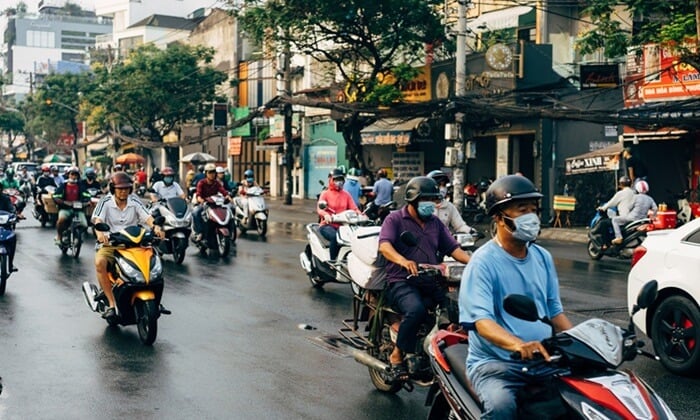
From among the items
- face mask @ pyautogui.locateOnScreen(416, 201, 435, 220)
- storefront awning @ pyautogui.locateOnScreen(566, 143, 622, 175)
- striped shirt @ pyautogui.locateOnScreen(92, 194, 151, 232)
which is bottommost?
striped shirt @ pyautogui.locateOnScreen(92, 194, 151, 232)

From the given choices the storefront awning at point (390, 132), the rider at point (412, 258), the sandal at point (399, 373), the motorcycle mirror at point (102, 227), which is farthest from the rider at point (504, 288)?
the storefront awning at point (390, 132)

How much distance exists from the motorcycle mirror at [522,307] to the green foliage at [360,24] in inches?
1101

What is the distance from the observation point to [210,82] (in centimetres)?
5359

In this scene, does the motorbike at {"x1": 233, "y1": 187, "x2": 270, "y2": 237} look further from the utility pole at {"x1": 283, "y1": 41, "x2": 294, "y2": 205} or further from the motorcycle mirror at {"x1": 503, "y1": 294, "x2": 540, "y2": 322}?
the motorcycle mirror at {"x1": 503, "y1": 294, "x2": 540, "y2": 322}

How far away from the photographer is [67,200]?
1873 cm

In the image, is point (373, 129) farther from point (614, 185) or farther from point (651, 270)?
point (651, 270)

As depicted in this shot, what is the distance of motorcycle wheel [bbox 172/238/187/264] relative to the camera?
16859 mm

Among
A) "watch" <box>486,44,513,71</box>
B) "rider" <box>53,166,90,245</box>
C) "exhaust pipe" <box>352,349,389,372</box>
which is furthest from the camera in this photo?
"watch" <box>486,44,513,71</box>

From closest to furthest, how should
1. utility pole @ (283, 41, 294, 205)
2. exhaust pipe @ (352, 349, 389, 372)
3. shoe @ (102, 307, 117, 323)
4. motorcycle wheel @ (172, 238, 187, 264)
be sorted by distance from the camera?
exhaust pipe @ (352, 349, 389, 372) < shoe @ (102, 307, 117, 323) < motorcycle wheel @ (172, 238, 187, 264) < utility pole @ (283, 41, 294, 205)

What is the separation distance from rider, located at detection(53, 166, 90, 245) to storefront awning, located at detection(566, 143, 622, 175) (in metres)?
13.0

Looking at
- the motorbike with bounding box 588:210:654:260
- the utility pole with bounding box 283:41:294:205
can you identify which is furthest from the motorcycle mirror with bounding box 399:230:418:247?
the utility pole with bounding box 283:41:294:205

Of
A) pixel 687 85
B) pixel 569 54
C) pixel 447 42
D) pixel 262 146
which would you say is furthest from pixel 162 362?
pixel 262 146

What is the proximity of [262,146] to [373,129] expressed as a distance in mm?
12248

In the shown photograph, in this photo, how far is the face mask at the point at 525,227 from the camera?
434 cm
